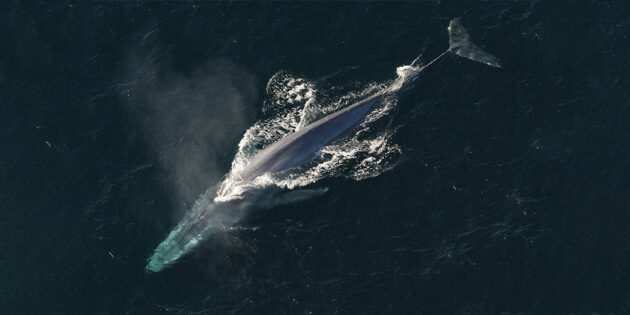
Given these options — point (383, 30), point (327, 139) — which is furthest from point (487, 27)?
point (327, 139)

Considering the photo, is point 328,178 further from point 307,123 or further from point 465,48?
point 465,48

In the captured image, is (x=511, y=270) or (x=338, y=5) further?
(x=338, y=5)

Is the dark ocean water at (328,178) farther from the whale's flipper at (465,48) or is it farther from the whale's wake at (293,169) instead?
the whale's flipper at (465,48)

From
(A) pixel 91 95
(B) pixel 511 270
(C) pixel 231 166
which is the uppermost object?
(A) pixel 91 95

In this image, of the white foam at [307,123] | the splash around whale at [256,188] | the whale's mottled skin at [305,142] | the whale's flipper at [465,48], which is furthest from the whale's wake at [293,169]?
the whale's flipper at [465,48]

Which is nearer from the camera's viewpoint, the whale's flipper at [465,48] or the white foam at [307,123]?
the white foam at [307,123]

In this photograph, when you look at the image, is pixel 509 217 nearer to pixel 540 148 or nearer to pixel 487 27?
pixel 540 148
